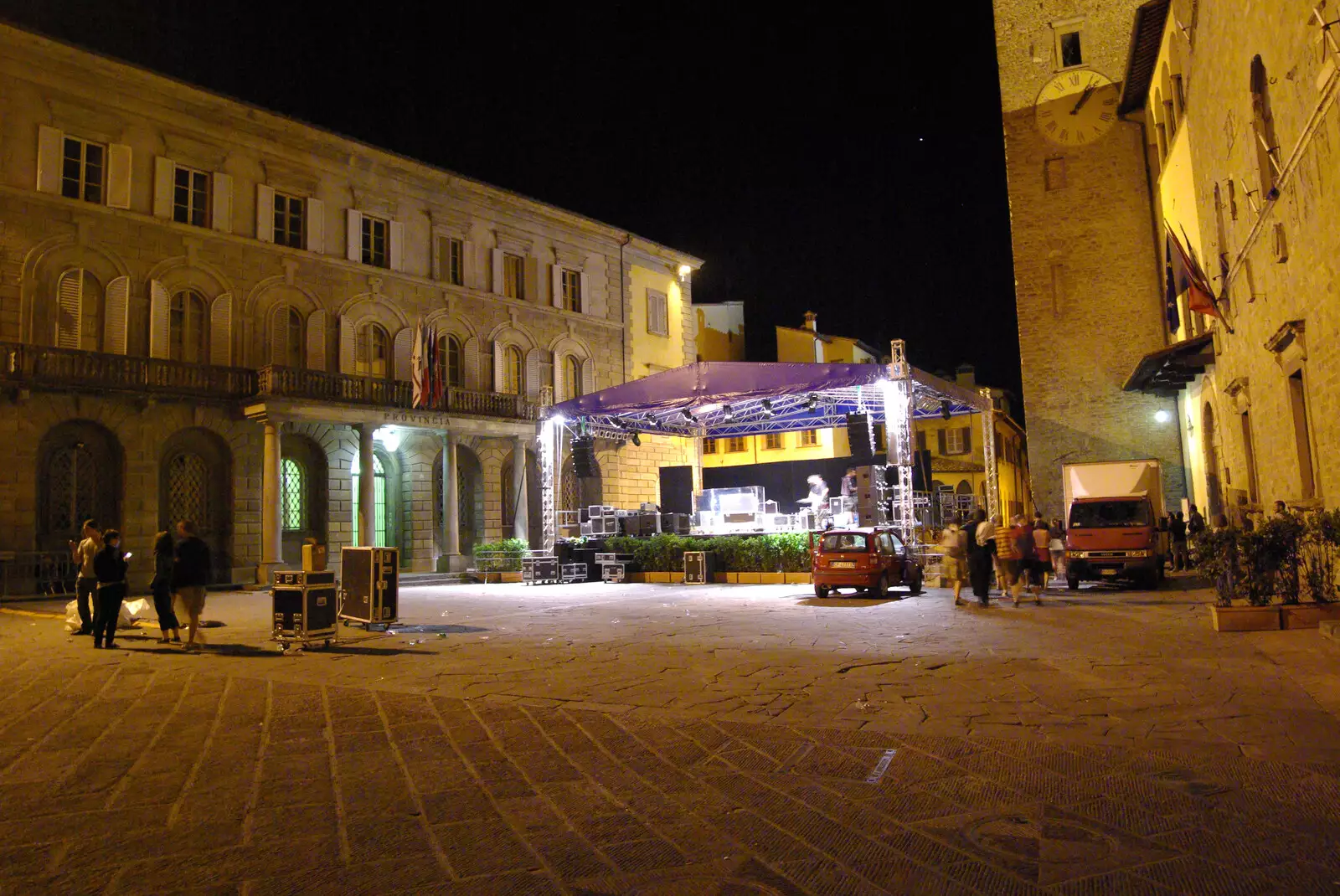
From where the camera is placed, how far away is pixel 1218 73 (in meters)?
12.7

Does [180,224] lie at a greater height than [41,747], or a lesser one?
greater

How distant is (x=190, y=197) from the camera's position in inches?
859

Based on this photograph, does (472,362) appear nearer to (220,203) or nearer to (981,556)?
(220,203)

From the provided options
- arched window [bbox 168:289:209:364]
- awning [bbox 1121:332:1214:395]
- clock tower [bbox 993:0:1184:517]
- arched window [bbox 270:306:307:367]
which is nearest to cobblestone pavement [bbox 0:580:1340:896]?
awning [bbox 1121:332:1214:395]

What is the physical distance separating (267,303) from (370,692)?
18.7 m

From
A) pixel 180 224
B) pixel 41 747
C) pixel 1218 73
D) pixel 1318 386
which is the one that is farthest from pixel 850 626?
pixel 180 224

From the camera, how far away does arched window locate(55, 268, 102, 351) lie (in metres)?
19.6

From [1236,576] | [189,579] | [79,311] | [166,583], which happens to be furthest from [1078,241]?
[79,311]

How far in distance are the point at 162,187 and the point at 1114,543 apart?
2240cm

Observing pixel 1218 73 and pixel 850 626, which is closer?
pixel 850 626

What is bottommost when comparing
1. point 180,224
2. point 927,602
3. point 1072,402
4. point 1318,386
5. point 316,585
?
point 927,602

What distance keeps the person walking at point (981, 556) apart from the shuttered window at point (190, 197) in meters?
19.6

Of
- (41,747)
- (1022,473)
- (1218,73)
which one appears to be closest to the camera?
(41,747)

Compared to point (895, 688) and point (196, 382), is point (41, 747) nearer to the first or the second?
point (895, 688)
